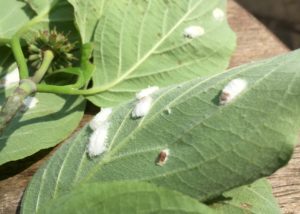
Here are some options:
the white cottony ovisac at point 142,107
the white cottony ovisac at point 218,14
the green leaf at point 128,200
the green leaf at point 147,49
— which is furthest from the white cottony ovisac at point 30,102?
the white cottony ovisac at point 218,14

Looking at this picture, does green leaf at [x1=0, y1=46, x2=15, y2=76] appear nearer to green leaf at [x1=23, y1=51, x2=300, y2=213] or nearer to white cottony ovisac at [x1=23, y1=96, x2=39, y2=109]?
white cottony ovisac at [x1=23, y1=96, x2=39, y2=109]

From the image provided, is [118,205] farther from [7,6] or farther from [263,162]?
[7,6]

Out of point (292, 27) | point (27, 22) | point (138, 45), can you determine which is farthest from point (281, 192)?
point (292, 27)

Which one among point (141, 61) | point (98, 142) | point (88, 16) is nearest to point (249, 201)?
point (98, 142)

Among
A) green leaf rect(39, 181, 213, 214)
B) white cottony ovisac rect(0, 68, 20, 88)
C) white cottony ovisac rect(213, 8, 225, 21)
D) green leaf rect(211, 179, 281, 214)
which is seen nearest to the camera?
green leaf rect(39, 181, 213, 214)

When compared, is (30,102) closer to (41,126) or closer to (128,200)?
(41,126)

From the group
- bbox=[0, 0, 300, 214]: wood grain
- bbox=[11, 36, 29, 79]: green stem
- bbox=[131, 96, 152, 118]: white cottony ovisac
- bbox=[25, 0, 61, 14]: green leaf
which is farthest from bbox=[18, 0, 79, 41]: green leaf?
bbox=[131, 96, 152, 118]: white cottony ovisac
